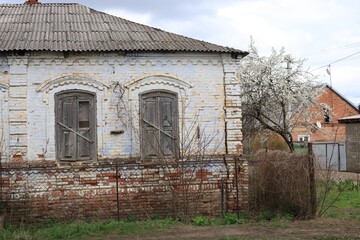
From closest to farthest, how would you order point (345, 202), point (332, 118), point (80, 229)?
point (80, 229) → point (345, 202) → point (332, 118)

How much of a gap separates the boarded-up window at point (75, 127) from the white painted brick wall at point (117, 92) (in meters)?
0.14

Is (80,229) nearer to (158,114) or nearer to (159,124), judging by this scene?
(159,124)

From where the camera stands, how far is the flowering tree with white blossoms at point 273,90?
67.3 ft

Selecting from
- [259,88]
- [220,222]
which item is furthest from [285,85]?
[220,222]

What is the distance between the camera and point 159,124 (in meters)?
11.4

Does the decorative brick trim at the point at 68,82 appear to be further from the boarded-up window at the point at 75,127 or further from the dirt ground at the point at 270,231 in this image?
the dirt ground at the point at 270,231

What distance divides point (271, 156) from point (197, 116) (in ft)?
6.54

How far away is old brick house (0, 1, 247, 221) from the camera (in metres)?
10.8

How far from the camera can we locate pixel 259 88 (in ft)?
68.4

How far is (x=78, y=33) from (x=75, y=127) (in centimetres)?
231

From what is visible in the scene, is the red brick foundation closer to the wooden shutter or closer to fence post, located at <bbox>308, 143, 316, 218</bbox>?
the wooden shutter

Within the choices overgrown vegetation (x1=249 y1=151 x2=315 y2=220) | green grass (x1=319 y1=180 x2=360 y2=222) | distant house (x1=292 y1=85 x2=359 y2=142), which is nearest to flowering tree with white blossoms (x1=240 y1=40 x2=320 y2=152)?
green grass (x1=319 y1=180 x2=360 y2=222)

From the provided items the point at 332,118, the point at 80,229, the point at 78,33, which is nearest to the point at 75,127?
the point at 78,33

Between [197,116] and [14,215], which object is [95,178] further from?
[197,116]
